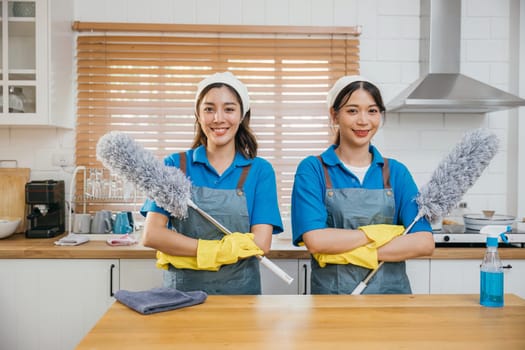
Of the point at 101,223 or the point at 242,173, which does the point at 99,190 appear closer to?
the point at 101,223

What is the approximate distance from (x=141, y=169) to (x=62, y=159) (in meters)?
1.65

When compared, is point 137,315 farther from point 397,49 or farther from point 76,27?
point 397,49

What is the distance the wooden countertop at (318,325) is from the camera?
43.7 inches

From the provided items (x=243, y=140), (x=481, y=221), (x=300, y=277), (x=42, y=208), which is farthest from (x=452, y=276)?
(x=42, y=208)

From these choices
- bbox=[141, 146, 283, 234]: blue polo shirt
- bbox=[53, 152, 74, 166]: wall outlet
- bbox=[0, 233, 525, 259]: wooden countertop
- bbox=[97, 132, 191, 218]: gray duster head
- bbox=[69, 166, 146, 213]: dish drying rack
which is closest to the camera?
bbox=[97, 132, 191, 218]: gray duster head

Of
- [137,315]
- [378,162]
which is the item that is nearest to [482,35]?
[378,162]

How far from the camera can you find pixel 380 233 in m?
1.68

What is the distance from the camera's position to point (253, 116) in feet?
9.82

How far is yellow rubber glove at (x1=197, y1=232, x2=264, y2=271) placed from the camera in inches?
62.5

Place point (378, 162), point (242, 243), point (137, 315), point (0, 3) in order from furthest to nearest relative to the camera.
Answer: point (0, 3), point (378, 162), point (242, 243), point (137, 315)

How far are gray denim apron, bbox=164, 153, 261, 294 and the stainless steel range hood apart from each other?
51.4 inches

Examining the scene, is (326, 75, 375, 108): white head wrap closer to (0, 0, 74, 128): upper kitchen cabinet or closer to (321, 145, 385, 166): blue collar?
(321, 145, 385, 166): blue collar

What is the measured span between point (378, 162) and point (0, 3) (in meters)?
2.16

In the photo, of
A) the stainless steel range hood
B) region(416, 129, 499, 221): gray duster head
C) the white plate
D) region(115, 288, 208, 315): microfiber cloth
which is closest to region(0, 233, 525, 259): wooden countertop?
the white plate
